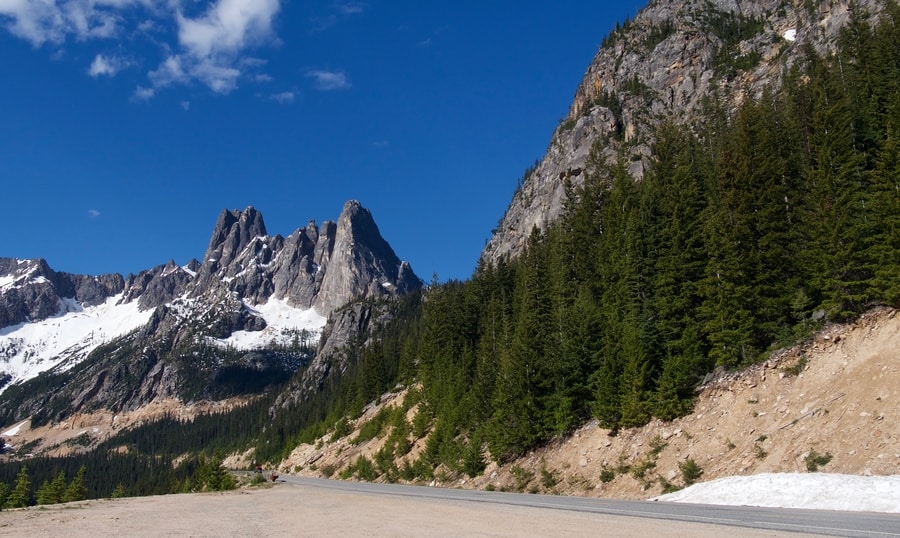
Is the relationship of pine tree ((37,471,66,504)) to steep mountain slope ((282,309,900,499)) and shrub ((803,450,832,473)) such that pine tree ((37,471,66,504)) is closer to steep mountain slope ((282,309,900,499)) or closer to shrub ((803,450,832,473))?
steep mountain slope ((282,309,900,499))

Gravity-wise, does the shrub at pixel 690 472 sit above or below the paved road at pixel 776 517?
above

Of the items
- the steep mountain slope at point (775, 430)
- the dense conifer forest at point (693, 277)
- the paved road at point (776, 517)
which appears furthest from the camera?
the dense conifer forest at point (693, 277)

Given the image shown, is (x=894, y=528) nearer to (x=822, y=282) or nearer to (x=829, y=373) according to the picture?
(x=829, y=373)

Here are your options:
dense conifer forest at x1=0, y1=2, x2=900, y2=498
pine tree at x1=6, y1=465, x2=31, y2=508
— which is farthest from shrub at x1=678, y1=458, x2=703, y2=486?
pine tree at x1=6, y1=465, x2=31, y2=508

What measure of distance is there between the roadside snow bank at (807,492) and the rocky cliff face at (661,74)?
8062 cm

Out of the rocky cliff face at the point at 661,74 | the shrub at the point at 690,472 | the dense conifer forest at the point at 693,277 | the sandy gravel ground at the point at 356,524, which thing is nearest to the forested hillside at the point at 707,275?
the dense conifer forest at the point at 693,277

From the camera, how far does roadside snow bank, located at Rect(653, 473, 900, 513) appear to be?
14.9 meters

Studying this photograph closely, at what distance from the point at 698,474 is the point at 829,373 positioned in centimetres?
749

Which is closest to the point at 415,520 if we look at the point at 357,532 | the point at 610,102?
the point at 357,532

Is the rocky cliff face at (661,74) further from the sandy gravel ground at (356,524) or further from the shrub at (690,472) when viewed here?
the sandy gravel ground at (356,524)

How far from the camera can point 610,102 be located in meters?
125

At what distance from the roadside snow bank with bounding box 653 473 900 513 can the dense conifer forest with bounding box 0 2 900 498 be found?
10087mm

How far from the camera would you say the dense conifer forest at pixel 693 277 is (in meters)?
29.1

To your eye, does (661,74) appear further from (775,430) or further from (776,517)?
(776,517)
